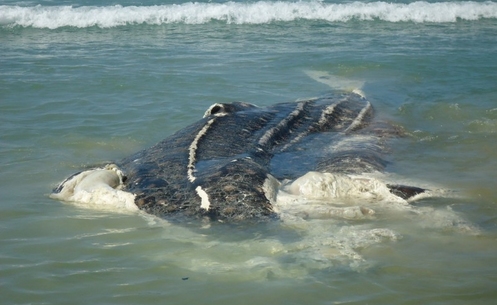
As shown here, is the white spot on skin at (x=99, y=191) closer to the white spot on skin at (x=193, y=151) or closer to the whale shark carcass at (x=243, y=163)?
the whale shark carcass at (x=243, y=163)

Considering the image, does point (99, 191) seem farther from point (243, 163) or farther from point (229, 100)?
point (229, 100)

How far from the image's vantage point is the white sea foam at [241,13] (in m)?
20.9

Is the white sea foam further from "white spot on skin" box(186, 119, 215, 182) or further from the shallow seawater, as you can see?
"white spot on skin" box(186, 119, 215, 182)

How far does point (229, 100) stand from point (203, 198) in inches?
218

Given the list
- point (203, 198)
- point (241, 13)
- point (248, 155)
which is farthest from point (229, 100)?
point (241, 13)

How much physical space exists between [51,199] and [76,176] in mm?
341

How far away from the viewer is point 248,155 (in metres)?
7.84

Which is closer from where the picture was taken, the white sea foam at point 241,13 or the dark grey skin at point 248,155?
the dark grey skin at point 248,155

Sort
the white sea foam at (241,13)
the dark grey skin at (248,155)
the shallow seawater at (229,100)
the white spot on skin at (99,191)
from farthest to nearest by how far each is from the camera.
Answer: the white sea foam at (241,13), the white spot on skin at (99,191), the dark grey skin at (248,155), the shallow seawater at (229,100)

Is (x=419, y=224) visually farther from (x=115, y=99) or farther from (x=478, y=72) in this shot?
(x=478, y=72)

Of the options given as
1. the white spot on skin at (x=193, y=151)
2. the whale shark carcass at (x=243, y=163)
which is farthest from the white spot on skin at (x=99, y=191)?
the white spot on skin at (x=193, y=151)

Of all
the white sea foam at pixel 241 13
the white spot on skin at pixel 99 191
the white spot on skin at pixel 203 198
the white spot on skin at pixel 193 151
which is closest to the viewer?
the white spot on skin at pixel 203 198

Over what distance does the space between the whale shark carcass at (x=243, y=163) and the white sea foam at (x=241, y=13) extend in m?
11.6

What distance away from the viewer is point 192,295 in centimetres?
526
